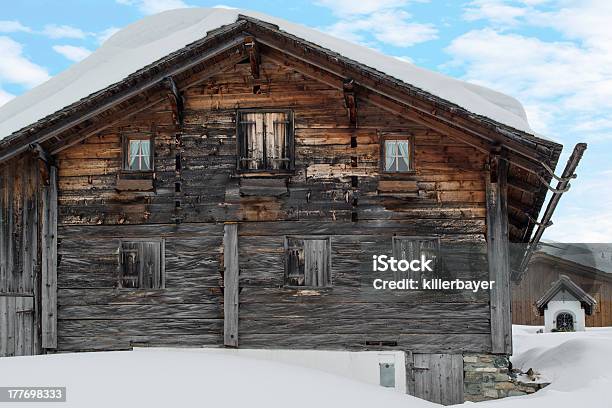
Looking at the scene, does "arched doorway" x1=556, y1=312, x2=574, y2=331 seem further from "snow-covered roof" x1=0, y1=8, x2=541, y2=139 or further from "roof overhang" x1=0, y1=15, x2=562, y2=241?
"roof overhang" x1=0, y1=15, x2=562, y2=241

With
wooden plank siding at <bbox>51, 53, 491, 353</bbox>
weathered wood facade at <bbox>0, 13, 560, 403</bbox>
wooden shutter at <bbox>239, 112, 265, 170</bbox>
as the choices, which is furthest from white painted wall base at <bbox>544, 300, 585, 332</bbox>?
wooden shutter at <bbox>239, 112, 265, 170</bbox>

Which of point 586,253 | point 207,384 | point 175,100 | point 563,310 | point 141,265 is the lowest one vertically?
point 563,310

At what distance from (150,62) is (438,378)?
40304mm

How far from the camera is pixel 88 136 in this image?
50.5ft

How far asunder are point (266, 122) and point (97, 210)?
14.2 feet

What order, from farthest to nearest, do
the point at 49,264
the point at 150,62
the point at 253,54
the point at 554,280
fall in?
the point at 150,62 < the point at 554,280 < the point at 49,264 < the point at 253,54

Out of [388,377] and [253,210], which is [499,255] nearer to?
[388,377]

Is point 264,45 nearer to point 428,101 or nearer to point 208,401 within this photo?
point 428,101

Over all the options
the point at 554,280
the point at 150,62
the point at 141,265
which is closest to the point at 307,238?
the point at 141,265

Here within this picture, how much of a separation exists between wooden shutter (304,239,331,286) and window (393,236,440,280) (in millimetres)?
1515

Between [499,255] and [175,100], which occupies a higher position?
[175,100]

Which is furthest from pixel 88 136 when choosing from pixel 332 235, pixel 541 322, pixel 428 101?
pixel 541 322

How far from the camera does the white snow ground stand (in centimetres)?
936

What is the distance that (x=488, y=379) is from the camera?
14.5 meters
